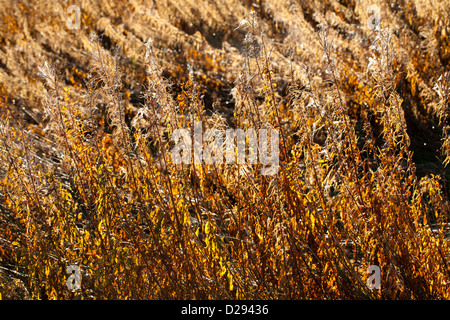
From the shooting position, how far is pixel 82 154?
243 cm

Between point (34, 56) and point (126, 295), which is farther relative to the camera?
point (34, 56)

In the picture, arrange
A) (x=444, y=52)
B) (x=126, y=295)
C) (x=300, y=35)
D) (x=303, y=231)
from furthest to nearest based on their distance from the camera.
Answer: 1. (x=300, y=35)
2. (x=444, y=52)
3. (x=303, y=231)
4. (x=126, y=295)

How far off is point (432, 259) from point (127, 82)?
5.13 meters

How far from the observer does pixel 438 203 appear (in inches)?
98.9

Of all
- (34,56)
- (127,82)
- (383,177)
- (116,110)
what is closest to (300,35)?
(127,82)

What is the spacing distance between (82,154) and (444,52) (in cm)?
562

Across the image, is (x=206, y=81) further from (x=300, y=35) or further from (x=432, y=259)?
(x=432, y=259)

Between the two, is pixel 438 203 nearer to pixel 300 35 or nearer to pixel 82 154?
pixel 82 154

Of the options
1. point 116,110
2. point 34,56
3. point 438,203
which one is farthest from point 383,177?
point 34,56
